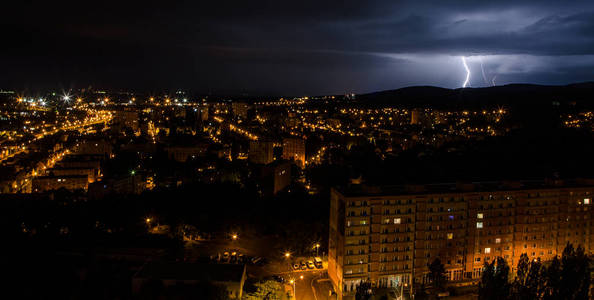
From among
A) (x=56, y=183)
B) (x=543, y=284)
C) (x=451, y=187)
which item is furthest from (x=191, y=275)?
(x=56, y=183)

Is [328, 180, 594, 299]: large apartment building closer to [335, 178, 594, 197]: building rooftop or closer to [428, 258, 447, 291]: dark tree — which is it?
[335, 178, 594, 197]: building rooftop

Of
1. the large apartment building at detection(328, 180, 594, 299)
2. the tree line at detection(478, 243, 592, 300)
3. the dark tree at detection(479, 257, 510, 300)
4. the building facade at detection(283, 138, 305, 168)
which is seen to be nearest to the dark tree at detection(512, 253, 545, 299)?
the tree line at detection(478, 243, 592, 300)

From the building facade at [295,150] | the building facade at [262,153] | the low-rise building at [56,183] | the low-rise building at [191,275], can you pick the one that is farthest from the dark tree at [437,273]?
the building facade at [295,150]

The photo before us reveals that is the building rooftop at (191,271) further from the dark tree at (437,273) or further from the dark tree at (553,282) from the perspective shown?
the dark tree at (553,282)

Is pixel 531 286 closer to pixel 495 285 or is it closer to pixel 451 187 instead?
pixel 495 285

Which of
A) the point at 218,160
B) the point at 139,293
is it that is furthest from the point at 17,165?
the point at 139,293

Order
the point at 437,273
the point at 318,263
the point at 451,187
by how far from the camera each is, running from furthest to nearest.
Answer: the point at 318,263 < the point at 451,187 < the point at 437,273
